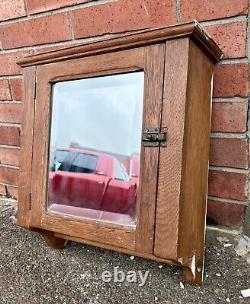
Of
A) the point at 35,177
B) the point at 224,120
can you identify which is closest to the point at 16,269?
the point at 35,177

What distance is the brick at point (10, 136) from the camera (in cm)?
125

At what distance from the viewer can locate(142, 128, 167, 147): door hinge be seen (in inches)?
27.9

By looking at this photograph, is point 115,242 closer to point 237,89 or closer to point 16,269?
point 16,269

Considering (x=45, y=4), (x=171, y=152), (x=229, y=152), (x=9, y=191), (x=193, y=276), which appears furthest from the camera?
(x=9, y=191)

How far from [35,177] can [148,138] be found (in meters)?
0.35

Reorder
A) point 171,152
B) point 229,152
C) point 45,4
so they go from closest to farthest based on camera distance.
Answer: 1. point 171,152
2. point 229,152
3. point 45,4

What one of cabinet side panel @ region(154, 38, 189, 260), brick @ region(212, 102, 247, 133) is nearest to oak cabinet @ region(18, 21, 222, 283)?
cabinet side panel @ region(154, 38, 189, 260)

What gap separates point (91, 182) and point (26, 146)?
0.22 m

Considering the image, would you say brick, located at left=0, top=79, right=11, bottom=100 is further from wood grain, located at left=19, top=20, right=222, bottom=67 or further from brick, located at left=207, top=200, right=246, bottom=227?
brick, located at left=207, top=200, right=246, bottom=227

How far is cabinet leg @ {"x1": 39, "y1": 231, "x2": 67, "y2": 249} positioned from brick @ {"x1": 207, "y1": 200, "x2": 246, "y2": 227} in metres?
0.45

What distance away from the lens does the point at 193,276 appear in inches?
32.2

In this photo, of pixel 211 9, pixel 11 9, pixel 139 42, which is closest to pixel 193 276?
pixel 139 42

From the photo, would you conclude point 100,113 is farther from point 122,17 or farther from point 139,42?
point 122,17

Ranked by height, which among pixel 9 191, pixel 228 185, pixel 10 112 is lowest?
pixel 9 191
